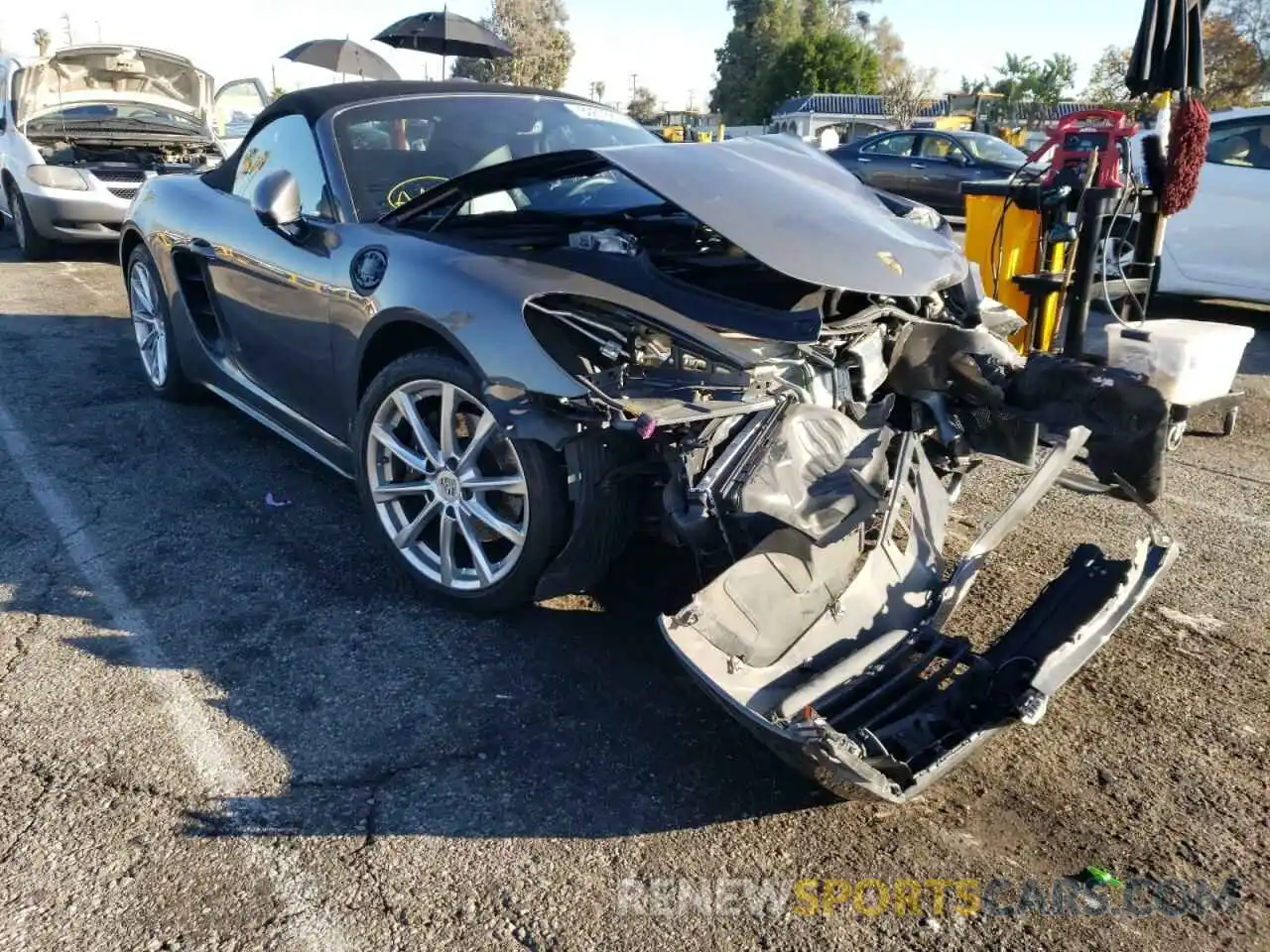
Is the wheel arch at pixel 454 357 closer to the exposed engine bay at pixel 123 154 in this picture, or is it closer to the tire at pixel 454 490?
the tire at pixel 454 490

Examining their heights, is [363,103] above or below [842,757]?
above

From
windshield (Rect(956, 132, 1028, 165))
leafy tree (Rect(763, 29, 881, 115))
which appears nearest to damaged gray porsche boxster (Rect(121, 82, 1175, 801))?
windshield (Rect(956, 132, 1028, 165))

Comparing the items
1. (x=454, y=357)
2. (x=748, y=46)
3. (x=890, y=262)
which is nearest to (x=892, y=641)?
(x=890, y=262)

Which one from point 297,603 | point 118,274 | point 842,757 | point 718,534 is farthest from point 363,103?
point 118,274

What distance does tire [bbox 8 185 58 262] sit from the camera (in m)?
9.74

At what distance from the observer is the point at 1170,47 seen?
5621 mm

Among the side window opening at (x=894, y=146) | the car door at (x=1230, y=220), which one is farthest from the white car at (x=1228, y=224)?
the side window opening at (x=894, y=146)

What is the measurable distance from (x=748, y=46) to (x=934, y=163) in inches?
2642

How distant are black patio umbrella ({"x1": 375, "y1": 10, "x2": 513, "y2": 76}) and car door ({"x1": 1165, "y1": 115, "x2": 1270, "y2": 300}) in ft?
24.4

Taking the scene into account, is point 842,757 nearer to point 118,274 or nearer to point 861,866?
point 861,866

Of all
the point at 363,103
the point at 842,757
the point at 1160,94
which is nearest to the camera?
the point at 842,757

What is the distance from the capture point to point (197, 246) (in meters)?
4.54

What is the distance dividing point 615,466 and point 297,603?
1242 mm

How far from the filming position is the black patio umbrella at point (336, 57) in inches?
489
